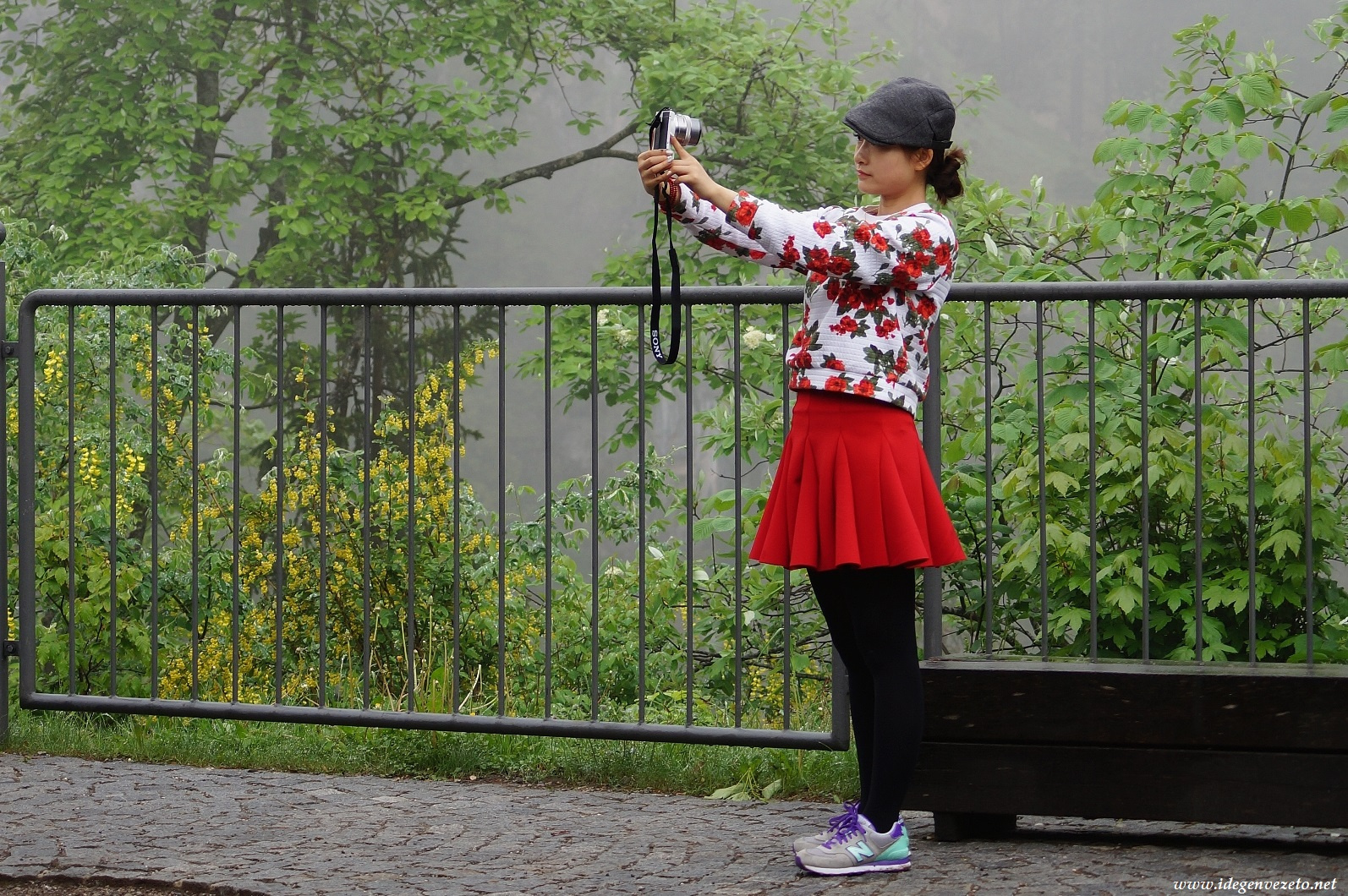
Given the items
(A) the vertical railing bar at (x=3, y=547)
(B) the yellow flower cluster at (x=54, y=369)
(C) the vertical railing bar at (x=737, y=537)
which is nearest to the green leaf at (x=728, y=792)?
(C) the vertical railing bar at (x=737, y=537)

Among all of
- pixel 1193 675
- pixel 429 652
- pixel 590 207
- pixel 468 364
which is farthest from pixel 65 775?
pixel 590 207

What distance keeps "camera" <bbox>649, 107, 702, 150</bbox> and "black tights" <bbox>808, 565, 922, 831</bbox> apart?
3.34ft

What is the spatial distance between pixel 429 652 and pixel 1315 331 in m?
3.44

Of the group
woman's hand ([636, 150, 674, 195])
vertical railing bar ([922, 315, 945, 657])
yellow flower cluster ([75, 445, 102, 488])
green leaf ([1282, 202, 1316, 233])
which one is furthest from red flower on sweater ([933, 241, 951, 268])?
yellow flower cluster ([75, 445, 102, 488])

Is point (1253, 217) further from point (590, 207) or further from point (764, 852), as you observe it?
point (590, 207)

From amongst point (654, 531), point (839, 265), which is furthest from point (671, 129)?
point (654, 531)

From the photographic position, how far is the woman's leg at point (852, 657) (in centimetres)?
332

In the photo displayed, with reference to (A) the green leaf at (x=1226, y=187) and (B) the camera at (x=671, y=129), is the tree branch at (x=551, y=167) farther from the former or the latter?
(B) the camera at (x=671, y=129)

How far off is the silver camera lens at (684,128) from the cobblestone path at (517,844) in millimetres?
1691

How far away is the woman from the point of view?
304 centimetres

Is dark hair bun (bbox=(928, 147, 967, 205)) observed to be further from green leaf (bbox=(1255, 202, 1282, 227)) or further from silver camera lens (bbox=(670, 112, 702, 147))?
green leaf (bbox=(1255, 202, 1282, 227))

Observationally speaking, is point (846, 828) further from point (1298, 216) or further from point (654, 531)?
point (654, 531)

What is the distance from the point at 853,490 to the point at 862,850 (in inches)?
34.1

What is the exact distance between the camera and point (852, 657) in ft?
11.1
